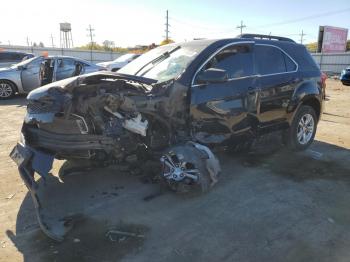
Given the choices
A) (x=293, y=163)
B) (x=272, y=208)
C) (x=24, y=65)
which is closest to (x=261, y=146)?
(x=293, y=163)

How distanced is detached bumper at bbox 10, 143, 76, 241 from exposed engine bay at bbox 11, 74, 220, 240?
12 mm

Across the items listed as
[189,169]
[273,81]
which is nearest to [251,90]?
[273,81]

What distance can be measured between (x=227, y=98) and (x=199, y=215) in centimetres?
182

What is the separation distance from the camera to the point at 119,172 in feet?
18.0

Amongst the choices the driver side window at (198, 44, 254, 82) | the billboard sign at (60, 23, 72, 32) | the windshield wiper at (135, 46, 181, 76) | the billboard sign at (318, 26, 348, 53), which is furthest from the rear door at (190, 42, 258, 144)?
the billboard sign at (60, 23, 72, 32)

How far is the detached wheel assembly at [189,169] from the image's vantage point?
14.6 ft

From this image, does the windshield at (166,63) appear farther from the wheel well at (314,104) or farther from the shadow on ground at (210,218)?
the wheel well at (314,104)

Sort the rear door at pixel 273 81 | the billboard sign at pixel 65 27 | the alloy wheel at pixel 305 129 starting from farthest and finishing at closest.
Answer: the billboard sign at pixel 65 27
the alloy wheel at pixel 305 129
the rear door at pixel 273 81

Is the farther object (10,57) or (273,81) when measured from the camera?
(10,57)

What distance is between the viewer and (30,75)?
13703mm

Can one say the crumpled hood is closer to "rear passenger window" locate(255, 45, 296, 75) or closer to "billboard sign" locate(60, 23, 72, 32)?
"rear passenger window" locate(255, 45, 296, 75)

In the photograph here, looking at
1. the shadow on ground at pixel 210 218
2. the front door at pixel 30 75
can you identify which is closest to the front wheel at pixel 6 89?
the front door at pixel 30 75

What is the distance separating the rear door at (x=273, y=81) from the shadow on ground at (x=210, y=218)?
88 centimetres

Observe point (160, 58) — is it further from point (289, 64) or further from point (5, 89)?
point (5, 89)
